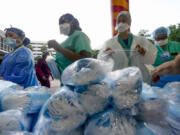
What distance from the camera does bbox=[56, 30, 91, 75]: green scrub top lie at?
1376 mm

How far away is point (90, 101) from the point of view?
633 millimetres

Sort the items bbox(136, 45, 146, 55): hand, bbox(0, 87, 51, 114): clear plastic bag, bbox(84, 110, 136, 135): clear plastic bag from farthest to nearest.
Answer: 1. bbox(136, 45, 146, 55): hand
2. bbox(0, 87, 51, 114): clear plastic bag
3. bbox(84, 110, 136, 135): clear plastic bag

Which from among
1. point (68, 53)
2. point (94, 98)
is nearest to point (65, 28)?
point (68, 53)

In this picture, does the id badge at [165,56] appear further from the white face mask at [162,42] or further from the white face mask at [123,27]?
the white face mask at [123,27]

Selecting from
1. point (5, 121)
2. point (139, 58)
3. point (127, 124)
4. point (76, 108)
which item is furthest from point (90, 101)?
point (139, 58)

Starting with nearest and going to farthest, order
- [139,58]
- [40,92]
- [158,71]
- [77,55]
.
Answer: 1. [158,71]
2. [40,92]
3. [77,55]
4. [139,58]

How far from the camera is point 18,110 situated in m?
0.83

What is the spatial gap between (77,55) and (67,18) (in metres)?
0.43

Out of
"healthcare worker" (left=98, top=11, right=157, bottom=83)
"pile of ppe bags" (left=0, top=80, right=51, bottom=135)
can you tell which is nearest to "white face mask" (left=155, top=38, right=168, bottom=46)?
"healthcare worker" (left=98, top=11, right=157, bottom=83)

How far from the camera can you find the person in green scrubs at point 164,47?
6.45 ft

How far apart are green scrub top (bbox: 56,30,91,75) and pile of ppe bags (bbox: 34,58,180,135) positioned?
27.4 inches

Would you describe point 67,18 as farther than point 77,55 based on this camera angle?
Yes

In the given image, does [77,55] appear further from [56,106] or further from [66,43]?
[56,106]

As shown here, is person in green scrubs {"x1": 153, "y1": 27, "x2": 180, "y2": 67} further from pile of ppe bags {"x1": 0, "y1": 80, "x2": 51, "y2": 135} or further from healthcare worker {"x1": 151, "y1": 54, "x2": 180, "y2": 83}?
pile of ppe bags {"x1": 0, "y1": 80, "x2": 51, "y2": 135}
